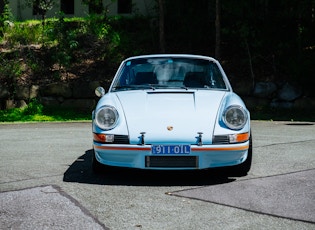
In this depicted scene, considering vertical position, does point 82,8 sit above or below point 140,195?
above

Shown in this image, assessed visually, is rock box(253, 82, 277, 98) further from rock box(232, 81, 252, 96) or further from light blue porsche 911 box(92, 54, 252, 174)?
light blue porsche 911 box(92, 54, 252, 174)

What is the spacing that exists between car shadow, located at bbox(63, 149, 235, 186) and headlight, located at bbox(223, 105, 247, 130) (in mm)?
620

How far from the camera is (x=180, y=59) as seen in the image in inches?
281

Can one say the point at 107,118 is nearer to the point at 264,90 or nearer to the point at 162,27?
the point at 264,90

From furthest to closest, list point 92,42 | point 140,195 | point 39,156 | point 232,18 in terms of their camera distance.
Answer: point 92,42
point 232,18
point 39,156
point 140,195

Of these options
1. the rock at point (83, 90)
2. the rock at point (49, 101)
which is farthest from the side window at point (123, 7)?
the rock at point (49, 101)

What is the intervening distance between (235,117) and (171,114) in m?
0.70

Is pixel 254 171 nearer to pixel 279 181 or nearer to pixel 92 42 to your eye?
pixel 279 181

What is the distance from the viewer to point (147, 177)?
241 inches

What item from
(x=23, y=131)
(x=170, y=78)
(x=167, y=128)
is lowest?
(x=23, y=131)

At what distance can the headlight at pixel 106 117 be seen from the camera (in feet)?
19.2

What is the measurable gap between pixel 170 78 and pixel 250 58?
1111 cm

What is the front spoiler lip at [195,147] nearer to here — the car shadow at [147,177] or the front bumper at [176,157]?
the front bumper at [176,157]

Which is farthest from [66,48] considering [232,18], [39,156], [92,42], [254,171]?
[254,171]
